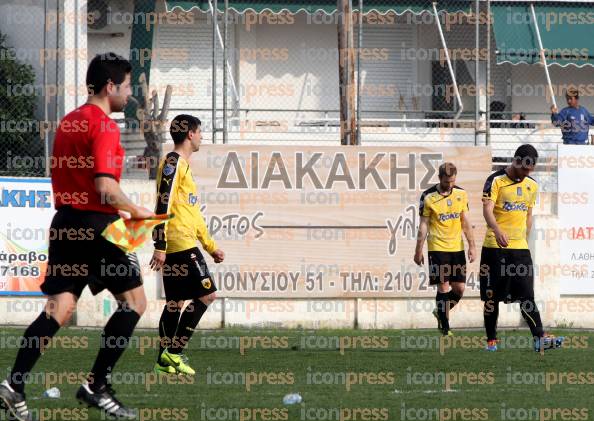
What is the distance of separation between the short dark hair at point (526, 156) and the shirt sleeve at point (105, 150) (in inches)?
247

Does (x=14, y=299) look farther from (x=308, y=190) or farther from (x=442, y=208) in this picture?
(x=442, y=208)

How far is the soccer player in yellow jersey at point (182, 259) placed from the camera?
435 inches

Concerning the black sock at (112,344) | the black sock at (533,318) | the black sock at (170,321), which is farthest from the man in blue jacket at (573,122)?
the black sock at (112,344)

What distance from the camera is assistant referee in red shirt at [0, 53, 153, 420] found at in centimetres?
784

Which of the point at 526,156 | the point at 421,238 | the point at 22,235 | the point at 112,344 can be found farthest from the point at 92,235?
the point at 22,235

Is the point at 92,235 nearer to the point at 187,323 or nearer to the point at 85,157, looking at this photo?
the point at 85,157

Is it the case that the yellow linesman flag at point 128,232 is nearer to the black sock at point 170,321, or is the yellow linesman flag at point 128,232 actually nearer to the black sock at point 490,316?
the black sock at point 170,321

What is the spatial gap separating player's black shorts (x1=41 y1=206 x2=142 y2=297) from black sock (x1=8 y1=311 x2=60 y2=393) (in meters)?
0.20

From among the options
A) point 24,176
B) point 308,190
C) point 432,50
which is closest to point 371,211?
point 308,190

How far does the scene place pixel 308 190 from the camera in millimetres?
17719

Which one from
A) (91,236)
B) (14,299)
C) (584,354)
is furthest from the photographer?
(14,299)

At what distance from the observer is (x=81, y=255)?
7996 mm

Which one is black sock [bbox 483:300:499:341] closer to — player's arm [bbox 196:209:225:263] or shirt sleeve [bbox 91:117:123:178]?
player's arm [bbox 196:209:225:263]

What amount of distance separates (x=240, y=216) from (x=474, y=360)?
228 inches
